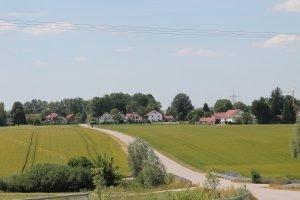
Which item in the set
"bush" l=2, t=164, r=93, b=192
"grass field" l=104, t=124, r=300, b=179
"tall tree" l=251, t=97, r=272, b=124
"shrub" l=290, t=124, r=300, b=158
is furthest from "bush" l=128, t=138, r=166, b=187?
"tall tree" l=251, t=97, r=272, b=124

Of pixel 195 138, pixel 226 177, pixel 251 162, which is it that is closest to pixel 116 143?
pixel 195 138

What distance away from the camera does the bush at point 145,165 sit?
163 feet

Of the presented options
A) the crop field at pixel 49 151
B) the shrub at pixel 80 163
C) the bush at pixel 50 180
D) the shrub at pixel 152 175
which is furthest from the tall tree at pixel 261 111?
the bush at pixel 50 180

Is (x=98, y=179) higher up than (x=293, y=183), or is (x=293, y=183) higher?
(x=98, y=179)

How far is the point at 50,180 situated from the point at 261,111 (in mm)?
145548

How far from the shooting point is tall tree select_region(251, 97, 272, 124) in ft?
607

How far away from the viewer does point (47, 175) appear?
50.6m

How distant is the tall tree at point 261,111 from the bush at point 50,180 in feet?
453

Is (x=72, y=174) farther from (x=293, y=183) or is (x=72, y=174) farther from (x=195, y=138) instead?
(x=195, y=138)

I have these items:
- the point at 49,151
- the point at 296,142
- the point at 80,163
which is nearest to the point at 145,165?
the point at 80,163

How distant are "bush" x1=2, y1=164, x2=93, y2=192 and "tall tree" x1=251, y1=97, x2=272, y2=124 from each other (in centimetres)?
13800

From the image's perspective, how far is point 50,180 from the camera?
50.5 m

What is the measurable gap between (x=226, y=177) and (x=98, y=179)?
44275mm

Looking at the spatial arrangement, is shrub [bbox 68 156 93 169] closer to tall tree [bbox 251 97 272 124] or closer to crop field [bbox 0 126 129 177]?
crop field [bbox 0 126 129 177]
